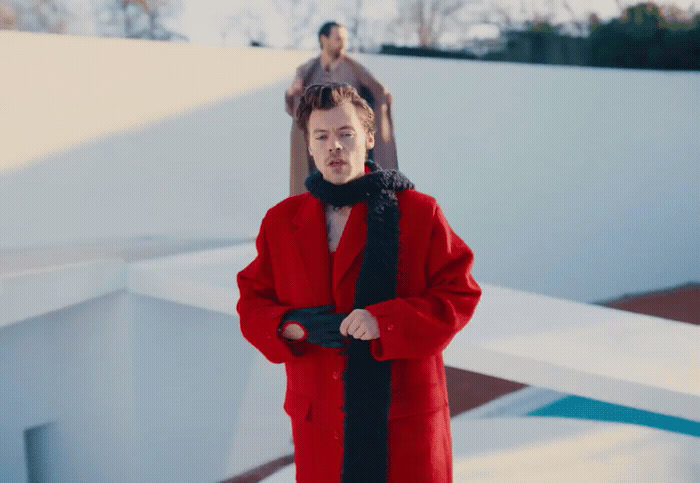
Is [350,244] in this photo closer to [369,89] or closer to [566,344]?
[566,344]

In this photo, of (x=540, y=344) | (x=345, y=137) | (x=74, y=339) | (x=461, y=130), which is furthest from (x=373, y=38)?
(x=345, y=137)

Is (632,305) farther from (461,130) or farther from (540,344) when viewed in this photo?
(540,344)

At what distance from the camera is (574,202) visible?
723cm

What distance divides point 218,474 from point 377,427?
2.47m

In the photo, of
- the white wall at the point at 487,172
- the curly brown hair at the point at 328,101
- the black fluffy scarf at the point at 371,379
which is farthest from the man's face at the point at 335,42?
the black fluffy scarf at the point at 371,379

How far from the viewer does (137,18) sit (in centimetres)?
419

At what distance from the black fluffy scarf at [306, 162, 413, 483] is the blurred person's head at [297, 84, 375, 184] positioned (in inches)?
3.4

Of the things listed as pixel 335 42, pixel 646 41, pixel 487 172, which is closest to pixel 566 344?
pixel 335 42

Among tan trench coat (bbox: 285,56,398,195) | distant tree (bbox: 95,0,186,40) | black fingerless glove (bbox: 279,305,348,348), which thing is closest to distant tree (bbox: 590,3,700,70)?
distant tree (bbox: 95,0,186,40)

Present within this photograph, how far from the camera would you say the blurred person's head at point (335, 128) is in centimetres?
129

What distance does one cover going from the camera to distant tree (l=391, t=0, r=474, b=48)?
6.21 metres

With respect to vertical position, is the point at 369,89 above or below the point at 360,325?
above

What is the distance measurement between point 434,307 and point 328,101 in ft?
1.35

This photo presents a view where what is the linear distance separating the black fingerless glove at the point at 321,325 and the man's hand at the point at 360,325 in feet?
0.11
